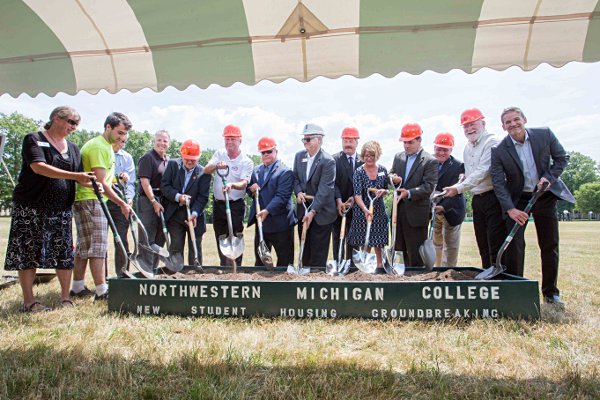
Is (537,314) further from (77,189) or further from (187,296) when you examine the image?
(77,189)

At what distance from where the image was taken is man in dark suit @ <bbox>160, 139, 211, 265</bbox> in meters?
4.86

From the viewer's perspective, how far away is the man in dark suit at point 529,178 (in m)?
3.72

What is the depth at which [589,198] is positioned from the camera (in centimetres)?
6875

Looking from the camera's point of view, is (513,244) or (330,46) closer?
(330,46)

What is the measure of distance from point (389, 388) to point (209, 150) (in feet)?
240

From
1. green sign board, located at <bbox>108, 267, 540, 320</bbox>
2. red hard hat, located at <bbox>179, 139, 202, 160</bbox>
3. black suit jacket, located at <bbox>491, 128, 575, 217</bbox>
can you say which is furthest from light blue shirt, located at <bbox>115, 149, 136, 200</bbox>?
black suit jacket, located at <bbox>491, 128, 575, 217</bbox>

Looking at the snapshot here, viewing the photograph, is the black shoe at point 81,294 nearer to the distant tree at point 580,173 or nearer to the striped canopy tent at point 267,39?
the striped canopy tent at point 267,39

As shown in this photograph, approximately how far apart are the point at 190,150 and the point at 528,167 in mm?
3702

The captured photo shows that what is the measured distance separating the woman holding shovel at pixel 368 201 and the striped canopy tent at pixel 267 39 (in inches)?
Answer: 50.0

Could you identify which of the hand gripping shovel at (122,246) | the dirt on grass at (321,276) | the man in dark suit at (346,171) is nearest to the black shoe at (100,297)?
the hand gripping shovel at (122,246)

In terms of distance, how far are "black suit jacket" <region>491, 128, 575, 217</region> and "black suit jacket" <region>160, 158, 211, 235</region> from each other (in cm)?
327

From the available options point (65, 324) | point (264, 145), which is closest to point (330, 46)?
point (264, 145)

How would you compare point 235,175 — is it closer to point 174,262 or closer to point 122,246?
point 174,262

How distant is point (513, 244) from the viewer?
3779 millimetres
